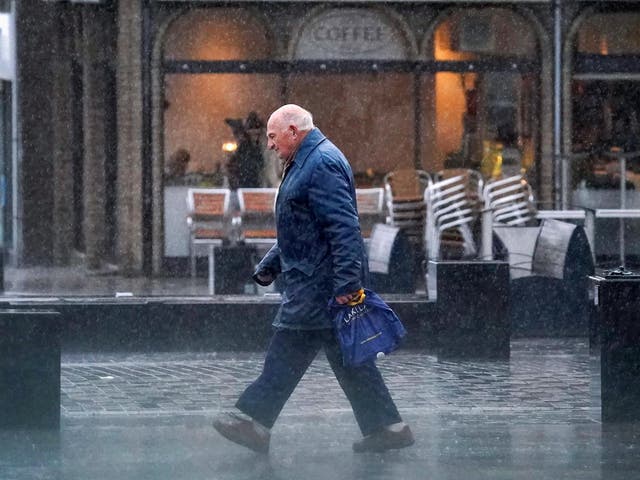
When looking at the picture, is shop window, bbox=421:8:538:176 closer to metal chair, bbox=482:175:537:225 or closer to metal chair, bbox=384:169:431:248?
metal chair, bbox=384:169:431:248

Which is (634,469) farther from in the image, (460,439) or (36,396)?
(36,396)

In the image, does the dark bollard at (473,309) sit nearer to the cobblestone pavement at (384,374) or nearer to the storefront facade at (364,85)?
the cobblestone pavement at (384,374)

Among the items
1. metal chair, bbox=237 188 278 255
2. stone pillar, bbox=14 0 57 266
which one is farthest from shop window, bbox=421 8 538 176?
stone pillar, bbox=14 0 57 266

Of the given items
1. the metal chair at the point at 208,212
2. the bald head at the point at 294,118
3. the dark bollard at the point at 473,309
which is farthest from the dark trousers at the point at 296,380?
the metal chair at the point at 208,212

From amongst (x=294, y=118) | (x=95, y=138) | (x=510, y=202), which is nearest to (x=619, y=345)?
(x=294, y=118)

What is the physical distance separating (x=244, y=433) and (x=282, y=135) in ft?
5.19

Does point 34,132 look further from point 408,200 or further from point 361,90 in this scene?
point 408,200

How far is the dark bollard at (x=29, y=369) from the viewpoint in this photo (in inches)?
365

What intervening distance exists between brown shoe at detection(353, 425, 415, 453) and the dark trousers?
0.12ft

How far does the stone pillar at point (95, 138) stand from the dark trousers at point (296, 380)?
13196mm

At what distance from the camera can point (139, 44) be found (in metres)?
20.7

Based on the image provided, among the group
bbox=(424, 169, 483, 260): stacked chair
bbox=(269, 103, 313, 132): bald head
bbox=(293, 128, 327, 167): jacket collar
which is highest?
bbox=(269, 103, 313, 132): bald head

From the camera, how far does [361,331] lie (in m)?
8.41

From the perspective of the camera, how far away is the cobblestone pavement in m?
10.3
